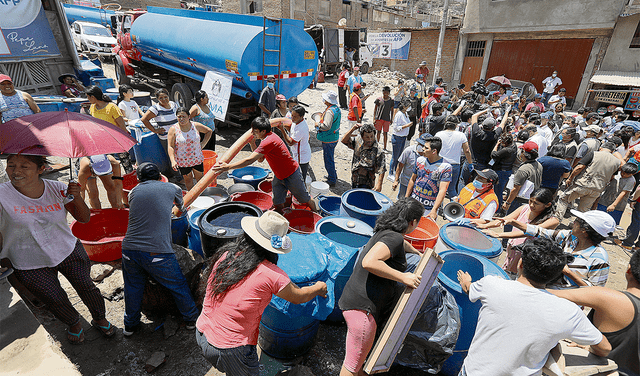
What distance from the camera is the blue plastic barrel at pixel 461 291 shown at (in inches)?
98.7

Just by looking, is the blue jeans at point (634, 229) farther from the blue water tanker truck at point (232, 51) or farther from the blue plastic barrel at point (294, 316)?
the blue water tanker truck at point (232, 51)

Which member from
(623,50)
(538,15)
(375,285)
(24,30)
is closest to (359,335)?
(375,285)

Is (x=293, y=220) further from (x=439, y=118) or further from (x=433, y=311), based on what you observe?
(x=439, y=118)

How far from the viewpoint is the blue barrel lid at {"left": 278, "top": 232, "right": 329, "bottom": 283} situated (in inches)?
99.9

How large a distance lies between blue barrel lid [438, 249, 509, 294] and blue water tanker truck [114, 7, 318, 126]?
6.53 m

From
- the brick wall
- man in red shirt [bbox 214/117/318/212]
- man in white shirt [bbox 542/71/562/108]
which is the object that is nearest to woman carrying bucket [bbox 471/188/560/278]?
man in red shirt [bbox 214/117/318/212]

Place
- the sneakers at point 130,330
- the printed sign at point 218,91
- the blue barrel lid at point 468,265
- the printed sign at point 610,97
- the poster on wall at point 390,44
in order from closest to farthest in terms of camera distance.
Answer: the blue barrel lid at point 468,265 → the sneakers at point 130,330 → the printed sign at point 218,91 → the printed sign at point 610,97 → the poster on wall at point 390,44

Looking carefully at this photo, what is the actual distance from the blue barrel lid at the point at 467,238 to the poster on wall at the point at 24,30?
34.3ft

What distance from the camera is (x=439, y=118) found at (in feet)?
23.8

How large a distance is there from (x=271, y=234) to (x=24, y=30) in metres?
9.78

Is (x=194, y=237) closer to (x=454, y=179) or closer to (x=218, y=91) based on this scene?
(x=454, y=179)

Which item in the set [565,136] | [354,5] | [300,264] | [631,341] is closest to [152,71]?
[300,264]

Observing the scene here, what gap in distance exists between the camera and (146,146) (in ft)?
19.2

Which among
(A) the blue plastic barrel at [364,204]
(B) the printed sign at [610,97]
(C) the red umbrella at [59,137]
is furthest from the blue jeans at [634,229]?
(B) the printed sign at [610,97]
